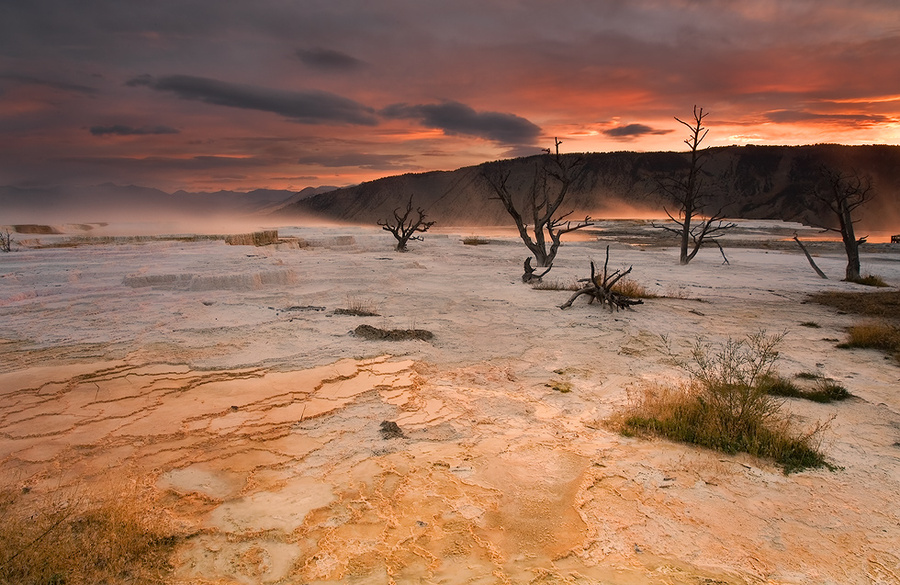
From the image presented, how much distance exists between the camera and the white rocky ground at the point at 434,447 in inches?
105

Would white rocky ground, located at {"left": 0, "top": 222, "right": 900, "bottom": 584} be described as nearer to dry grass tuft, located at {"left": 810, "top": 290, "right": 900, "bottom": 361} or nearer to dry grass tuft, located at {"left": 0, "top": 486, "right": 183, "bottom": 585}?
dry grass tuft, located at {"left": 0, "top": 486, "right": 183, "bottom": 585}

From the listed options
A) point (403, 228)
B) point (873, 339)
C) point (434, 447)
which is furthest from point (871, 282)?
point (403, 228)

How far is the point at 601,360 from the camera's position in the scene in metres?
6.16

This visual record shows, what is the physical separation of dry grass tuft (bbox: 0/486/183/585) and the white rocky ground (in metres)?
0.18

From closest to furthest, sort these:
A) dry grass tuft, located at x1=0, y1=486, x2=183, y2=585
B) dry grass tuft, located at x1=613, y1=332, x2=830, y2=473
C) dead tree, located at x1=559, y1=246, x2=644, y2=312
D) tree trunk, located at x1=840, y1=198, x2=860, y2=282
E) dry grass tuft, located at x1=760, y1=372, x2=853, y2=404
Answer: dry grass tuft, located at x1=0, y1=486, x2=183, y2=585, dry grass tuft, located at x1=613, y1=332, x2=830, y2=473, dry grass tuft, located at x1=760, y1=372, x2=853, y2=404, dead tree, located at x1=559, y1=246, x2=644, y2=312, tree trunk, located at x1=840, y1=198, x2=860, y2=282

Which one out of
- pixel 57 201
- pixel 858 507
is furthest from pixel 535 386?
pixel 57 201

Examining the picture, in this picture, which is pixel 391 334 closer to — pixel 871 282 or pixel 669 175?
pixel 871 282

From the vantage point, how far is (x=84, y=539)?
2.61 m

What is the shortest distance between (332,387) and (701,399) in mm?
3503

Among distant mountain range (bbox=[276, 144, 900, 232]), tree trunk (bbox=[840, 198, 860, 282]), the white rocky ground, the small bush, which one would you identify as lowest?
the white rocky ground

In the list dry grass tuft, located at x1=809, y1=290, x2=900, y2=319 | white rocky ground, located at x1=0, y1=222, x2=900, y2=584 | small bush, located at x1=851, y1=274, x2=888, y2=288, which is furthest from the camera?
small bush, located at x1=851, y1=274, x2=888, y2=288

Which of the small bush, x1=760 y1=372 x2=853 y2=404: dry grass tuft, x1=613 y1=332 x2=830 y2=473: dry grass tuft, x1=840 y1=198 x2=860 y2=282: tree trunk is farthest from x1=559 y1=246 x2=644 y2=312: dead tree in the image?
x1=840 y1=198 x2=860 y2=282: tree trunk

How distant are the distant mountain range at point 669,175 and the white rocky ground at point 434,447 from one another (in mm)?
79706

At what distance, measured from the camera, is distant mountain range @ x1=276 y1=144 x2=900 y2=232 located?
8175 cm
